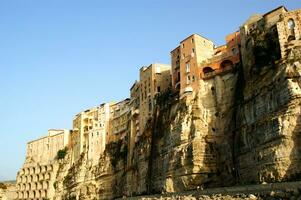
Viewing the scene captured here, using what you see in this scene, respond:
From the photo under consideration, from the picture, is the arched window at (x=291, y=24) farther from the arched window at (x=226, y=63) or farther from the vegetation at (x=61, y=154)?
the vegetation at (x=61, y=154)

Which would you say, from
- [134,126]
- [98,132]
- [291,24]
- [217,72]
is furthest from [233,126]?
[98,132]

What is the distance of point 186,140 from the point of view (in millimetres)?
48750

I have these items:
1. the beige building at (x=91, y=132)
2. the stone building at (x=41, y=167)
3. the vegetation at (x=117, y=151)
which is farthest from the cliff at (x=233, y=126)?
the stone building at (x=41, y=167)

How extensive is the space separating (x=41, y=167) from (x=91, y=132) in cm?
1788

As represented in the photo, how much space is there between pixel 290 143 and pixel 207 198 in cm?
831

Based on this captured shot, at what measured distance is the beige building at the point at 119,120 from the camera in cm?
7456

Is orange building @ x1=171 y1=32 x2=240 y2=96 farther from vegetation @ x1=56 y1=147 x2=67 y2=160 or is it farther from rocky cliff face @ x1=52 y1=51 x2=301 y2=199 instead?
vegetation @ x1=56 y1=147 x2=67 y2=160

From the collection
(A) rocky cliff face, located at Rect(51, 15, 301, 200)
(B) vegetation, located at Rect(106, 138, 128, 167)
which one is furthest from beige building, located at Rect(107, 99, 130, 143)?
(A) rocky cliff face, located at Rect(51, 15, 301, 200)

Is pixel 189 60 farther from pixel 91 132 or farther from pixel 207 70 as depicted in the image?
pixel 91 132

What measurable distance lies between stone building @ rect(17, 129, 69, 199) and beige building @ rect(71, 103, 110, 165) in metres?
5.12

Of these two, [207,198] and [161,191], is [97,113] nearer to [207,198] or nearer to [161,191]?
[161,191]

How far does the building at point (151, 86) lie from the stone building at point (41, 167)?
29.2 meters

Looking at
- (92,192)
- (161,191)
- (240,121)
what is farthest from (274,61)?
(92,192)

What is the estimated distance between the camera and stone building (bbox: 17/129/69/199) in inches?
3438
